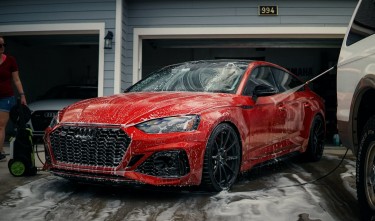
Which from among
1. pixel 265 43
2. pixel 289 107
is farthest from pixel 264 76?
pixel 265 43

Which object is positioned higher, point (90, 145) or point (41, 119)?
point (41, 119)

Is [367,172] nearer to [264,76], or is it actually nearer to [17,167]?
[264,76]

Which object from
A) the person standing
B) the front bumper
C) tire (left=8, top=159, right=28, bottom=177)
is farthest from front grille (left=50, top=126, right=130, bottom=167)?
the person standing

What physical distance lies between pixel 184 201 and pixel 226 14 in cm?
559

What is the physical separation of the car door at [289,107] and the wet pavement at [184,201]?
2.08ft

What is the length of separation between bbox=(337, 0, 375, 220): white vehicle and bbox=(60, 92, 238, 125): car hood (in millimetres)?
1047

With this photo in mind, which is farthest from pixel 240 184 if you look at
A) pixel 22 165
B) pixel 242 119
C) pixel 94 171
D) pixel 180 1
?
pixel 180 1

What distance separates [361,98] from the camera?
3.19 meters

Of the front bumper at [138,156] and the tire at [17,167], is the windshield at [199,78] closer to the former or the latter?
the front bumper at [138,156]

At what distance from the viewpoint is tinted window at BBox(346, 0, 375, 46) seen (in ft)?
10.4

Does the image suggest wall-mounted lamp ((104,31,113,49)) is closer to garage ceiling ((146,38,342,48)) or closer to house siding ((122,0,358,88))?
house siding ((122,0,358,88))

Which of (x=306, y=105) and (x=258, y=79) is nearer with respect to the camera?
(x=258, y=79)

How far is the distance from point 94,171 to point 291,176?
2.37 metres

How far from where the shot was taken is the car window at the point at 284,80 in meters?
5.26
